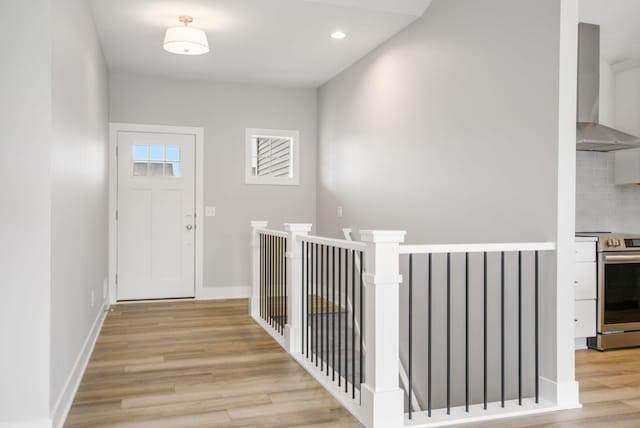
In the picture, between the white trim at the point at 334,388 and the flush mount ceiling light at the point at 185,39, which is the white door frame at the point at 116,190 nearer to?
the flush mount ceiling light at the point at 185,39

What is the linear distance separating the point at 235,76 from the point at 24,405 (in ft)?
14.6

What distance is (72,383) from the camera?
9.98 ft

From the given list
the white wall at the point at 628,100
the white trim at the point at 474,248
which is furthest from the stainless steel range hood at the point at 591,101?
the white trim at the point at 474,248

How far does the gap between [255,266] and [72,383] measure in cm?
234

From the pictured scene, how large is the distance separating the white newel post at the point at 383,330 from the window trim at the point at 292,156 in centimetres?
418

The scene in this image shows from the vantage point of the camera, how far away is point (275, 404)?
2.88m

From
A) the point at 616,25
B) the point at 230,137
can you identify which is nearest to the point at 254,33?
the point at 230,137

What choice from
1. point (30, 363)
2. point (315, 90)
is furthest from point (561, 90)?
point (315, 90)

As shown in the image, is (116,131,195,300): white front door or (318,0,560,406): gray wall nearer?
(318,0,560,406): gray wall

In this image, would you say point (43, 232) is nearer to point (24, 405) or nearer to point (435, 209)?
point (24, 405)

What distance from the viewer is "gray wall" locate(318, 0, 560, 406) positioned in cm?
305

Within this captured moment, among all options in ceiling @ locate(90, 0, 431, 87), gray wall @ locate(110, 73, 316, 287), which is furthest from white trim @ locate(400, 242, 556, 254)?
gray wall @ locate(110, 73, 316, 287)

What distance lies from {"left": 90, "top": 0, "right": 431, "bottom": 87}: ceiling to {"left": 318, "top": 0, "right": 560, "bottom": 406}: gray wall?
27 cm

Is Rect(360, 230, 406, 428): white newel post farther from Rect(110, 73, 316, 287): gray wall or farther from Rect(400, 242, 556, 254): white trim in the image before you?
Rect(110, 73, 316, 287): gray wall
